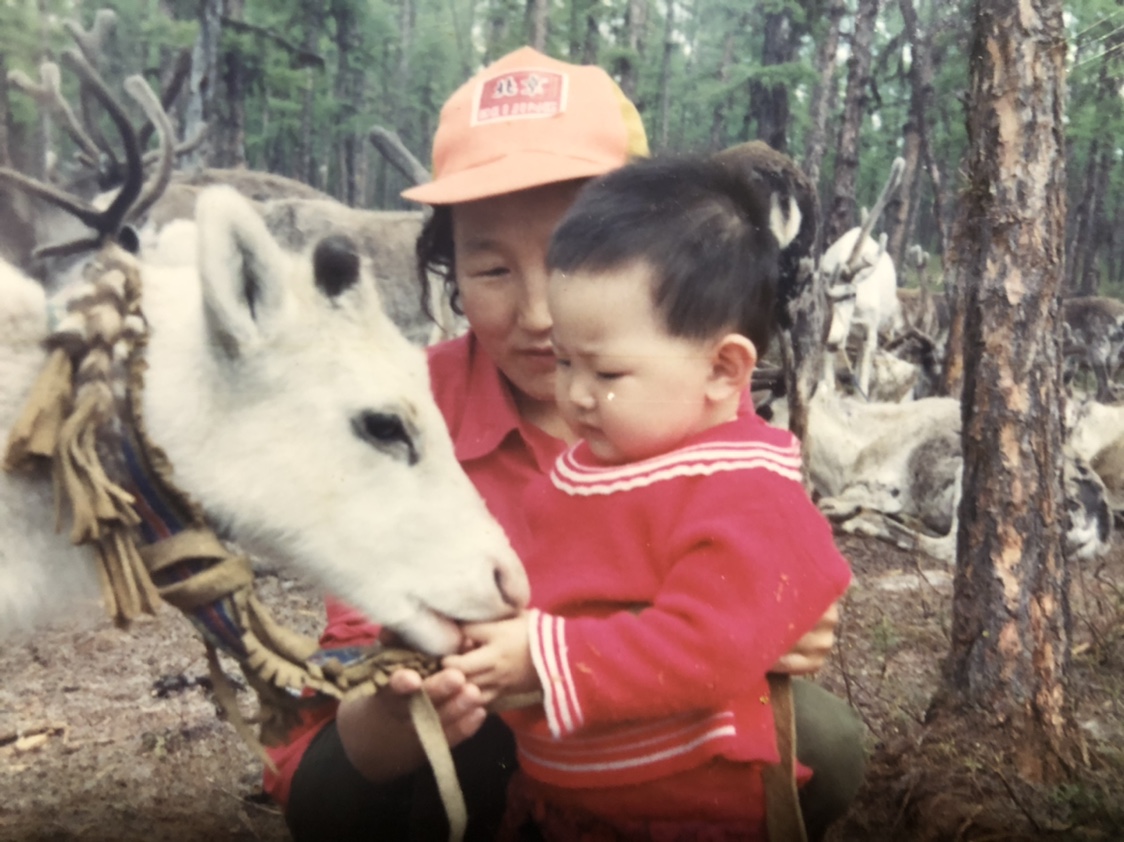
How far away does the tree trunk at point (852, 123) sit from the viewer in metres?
1.11

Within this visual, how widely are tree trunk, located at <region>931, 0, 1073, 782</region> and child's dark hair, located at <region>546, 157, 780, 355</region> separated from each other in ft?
1.99

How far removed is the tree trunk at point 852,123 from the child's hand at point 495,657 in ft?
1.87

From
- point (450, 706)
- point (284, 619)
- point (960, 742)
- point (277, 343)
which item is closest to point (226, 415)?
point (277, 343)

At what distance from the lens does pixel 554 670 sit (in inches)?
33.5

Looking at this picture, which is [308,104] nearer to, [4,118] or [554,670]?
[4,118]

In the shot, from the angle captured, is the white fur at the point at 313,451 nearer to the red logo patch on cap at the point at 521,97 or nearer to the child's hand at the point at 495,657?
the child's hand at the point at 495,657

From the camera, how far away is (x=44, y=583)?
879 mm

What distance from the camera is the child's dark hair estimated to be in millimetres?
843

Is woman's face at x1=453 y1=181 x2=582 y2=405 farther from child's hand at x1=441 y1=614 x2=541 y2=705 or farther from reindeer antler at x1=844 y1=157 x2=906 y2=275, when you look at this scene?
reindeer antler at x1=844 y1=157 x2=906 y2=275

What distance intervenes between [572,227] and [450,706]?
0.40m

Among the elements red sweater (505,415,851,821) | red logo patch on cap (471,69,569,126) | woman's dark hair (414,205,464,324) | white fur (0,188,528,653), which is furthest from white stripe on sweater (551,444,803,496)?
red logo patch on cap (471,69,569,126)

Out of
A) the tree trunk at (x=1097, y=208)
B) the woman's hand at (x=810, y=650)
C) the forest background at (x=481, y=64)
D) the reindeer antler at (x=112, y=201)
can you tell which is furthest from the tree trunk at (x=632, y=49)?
the tree trunk at (x=1097, y=208)

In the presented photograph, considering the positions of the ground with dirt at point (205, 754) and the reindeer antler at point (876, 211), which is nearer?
the ground with dirt at point (205, 754)

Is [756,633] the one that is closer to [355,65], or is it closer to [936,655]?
[355,65]
